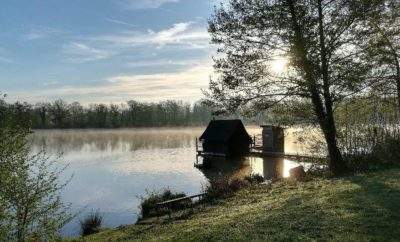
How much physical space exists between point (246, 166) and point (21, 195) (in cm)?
3574

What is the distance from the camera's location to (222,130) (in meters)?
58.1

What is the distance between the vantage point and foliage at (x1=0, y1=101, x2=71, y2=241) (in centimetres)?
1063

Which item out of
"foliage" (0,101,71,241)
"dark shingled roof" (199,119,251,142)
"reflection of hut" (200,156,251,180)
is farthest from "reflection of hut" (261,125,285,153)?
"foliage" (0,101,71,241)

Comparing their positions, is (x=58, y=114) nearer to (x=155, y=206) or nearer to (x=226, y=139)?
(x=226, y=139)

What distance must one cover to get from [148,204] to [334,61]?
1087cm

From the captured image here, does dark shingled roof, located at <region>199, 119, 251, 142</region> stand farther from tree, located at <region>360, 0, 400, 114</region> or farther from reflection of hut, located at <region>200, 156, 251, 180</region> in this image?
tree, located at <region>360, 0, 400, 114</region>

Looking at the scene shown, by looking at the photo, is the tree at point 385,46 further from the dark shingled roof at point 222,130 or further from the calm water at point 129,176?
the dark shingled roof at point 222,130

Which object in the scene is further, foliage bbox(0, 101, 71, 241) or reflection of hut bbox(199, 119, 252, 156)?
reflection of hut bbox(199, 119, 252, 156)

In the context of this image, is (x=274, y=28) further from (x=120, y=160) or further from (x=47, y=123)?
(x=47, y=123)

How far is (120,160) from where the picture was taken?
54.6 meters

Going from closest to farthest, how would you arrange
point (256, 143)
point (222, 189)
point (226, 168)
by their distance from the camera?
point (222, 189) < point (226, 168) < point (256, 143)

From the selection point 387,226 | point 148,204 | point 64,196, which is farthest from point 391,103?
point 64,196

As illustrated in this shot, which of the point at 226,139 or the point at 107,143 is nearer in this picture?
the point at 226,139

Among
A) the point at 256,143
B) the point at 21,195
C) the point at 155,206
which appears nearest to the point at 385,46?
the point at 155,206
